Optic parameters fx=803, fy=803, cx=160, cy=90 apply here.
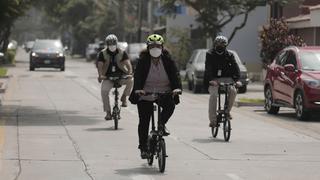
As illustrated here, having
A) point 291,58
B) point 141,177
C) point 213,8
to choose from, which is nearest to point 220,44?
point 141,177

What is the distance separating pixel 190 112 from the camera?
20672mm

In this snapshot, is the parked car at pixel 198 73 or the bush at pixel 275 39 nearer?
the bush at pixel 275 39

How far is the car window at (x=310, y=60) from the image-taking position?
19062 millimetres

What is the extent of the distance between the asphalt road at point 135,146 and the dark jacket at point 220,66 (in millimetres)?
1159

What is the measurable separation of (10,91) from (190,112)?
28.4 feet

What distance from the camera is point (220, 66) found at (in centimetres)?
1452

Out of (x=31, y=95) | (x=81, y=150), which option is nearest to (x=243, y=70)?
(x=31, y=95)

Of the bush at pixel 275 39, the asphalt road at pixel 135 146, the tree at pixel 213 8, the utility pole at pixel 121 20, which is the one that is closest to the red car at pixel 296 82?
the asphalt road at pixel 135 146

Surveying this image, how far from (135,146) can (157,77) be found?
2.70 meters

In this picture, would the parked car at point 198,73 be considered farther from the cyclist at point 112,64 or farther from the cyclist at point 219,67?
the cyclist at point 219,67

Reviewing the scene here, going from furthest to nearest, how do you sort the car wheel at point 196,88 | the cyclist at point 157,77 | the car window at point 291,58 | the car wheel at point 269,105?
the car wheel at point 196,88 → the car wheel at point 269,105 → the car window at point 291,58 → the cyclist at point 157,77

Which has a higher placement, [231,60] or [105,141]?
[231,60]

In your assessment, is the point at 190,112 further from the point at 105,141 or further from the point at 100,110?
the point at 105,141

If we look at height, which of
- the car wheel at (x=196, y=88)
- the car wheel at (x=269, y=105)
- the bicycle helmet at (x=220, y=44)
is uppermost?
the bicycle helmet at (x=220, y=44)
